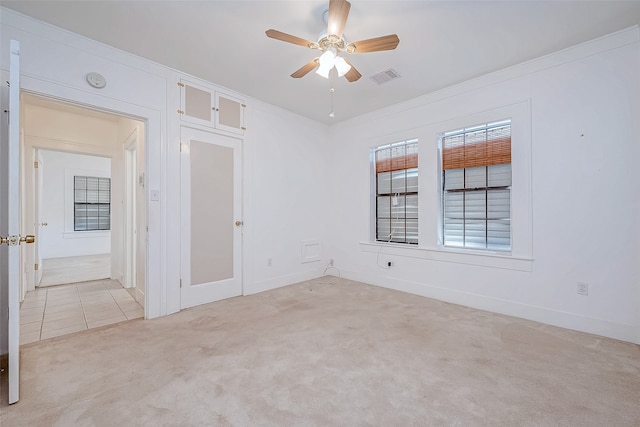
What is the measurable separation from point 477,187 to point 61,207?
9574 mm

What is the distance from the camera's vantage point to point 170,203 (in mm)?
3283

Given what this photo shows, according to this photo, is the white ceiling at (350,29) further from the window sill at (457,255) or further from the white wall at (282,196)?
the window sill at (457,255)

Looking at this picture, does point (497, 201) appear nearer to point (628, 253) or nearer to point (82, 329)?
point (628, 253)

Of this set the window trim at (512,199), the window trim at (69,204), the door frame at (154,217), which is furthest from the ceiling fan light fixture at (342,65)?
the window trim at (69,204)

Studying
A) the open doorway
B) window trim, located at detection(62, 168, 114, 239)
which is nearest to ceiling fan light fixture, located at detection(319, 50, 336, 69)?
the open doorway

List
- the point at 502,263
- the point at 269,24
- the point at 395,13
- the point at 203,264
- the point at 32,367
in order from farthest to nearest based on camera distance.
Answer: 1. the point at 203,264
2. the point at 502,263
3. the point at 269,24
4. the point at 395,13
5. the point at 32,367

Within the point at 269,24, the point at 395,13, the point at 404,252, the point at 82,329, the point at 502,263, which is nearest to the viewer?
the point at 395,13

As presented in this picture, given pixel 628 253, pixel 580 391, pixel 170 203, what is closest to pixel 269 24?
pixel 170 203

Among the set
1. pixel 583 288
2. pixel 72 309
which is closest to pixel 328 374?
pixel 583 288

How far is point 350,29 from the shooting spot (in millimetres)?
2555

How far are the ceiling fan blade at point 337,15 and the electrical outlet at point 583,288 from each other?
3327mm

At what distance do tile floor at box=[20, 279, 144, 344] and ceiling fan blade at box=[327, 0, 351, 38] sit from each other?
3546mm

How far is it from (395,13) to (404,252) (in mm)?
2998

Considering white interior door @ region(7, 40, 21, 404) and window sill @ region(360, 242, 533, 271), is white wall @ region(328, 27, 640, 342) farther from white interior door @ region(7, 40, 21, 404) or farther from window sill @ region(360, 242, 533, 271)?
white interior door @ region(7, 40, 21, 404)
